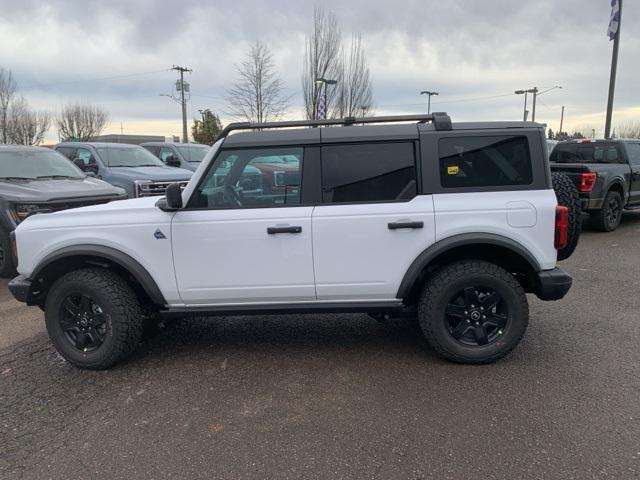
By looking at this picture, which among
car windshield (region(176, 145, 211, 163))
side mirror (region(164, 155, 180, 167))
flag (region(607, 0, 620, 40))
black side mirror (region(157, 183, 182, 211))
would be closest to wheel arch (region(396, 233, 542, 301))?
black side mirror (region(157, 183, 182, 211))

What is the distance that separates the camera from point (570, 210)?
4.09 m

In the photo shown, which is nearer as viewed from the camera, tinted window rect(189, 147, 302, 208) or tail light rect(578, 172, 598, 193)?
tinted window rect(189, 147, 302, 208)

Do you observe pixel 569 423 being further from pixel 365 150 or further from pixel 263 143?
pixel 263 143

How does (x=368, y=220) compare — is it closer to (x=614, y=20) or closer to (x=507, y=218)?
(x=507, y=218)

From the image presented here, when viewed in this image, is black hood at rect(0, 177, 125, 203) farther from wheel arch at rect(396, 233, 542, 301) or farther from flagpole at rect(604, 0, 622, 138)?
flagpole at rect(604, 0, 622, 138)

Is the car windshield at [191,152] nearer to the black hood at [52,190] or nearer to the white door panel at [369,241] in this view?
the black hood at [52,190]

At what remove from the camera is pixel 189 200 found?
3.75 m

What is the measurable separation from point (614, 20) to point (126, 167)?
15.5m

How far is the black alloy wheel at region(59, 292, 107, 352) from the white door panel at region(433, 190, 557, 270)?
267 cm

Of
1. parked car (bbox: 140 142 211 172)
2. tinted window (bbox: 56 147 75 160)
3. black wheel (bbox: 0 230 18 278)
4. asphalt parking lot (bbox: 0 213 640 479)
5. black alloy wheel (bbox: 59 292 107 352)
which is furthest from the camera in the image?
parked car (bbox: 140 142 211 172)

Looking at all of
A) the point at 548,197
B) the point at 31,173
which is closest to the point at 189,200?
the point at 548,197

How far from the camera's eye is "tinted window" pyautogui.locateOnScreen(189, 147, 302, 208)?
12.3ft

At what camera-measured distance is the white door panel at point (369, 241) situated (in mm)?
3607

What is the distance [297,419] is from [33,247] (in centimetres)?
244
